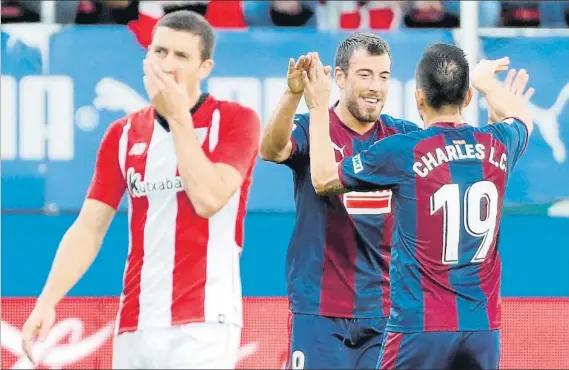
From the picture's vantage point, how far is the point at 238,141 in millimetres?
4613

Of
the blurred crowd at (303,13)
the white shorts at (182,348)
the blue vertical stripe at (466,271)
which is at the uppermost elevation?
the blurred crowd at (303,13)

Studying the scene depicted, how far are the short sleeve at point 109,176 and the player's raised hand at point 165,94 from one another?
388 millimetres

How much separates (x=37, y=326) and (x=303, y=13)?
16.5 ft

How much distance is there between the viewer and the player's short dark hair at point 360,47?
18.6 ft

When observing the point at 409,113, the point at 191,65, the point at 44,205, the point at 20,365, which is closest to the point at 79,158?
the point at 44,205

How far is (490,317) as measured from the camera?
481 centimetres

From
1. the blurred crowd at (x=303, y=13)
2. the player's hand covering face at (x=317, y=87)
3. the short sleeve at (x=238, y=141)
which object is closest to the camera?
the short sleeve at (x=238, y=141)

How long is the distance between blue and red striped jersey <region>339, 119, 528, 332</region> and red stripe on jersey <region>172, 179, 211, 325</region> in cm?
78

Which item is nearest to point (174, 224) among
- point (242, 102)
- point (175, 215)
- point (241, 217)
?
point (175, 215)

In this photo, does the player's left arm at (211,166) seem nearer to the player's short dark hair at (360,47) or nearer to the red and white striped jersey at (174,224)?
the red and white striped jersey at (174,224)

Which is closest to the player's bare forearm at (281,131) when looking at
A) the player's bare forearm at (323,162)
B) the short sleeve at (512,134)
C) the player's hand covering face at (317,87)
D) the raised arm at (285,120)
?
the raised arm at (285,120)

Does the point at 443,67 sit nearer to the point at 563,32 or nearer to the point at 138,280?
the point at 138,280

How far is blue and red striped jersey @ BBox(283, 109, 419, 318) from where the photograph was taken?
218 inches

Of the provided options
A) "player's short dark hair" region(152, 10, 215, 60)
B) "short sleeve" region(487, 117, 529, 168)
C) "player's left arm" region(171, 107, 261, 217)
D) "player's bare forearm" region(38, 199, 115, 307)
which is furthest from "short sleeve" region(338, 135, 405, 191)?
"player's bare forearm" region(38, 199, 115, 307)
